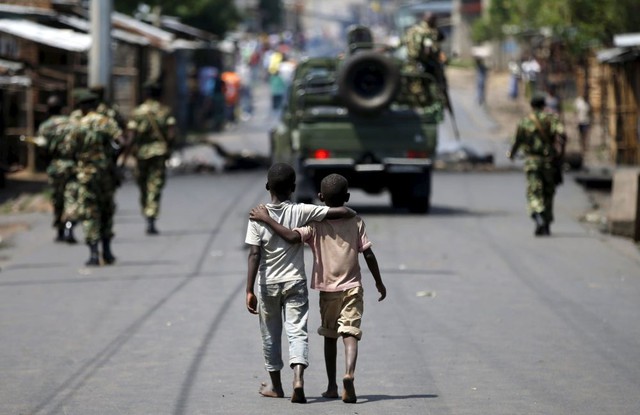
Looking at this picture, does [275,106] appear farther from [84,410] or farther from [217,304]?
[84,410]

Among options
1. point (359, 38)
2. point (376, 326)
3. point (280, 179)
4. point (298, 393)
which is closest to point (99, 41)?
point (359, 38)

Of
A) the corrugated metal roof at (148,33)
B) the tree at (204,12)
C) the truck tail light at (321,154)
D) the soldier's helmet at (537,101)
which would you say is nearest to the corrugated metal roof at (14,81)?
the truck tail light at (321,154)

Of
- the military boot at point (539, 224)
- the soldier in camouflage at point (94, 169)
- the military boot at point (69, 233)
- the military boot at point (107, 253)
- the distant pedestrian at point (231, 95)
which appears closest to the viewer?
the soldier in camouflage at point (94, 169)

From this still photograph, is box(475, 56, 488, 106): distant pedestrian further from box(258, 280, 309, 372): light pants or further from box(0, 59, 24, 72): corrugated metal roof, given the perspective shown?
box(258, 280, 309, 372): light pants

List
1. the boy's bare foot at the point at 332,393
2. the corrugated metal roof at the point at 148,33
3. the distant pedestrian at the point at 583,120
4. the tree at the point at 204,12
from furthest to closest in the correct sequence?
the tree at the point at 204,12
the distant pedestrian at the point at 583,120
the corrugated metal roof at the point at 148,33
the boy's bare foot at the point at 332,393

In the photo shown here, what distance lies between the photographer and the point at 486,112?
50031 mm

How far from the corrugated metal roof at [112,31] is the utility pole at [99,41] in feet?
11.7

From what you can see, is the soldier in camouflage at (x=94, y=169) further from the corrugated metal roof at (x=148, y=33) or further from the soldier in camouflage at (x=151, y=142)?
the corrugated metal roof at (x=148, y=33)

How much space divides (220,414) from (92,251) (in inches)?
296

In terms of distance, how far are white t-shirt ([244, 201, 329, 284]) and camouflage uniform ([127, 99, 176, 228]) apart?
33.9ft

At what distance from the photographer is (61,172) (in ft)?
55.8

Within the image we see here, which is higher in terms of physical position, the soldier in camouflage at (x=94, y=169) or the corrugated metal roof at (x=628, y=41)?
the corrugated metal roof at (x=628, y=41)

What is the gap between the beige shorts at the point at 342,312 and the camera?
26.3 feet

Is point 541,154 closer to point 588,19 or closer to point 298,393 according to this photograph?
point 298,393
